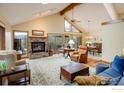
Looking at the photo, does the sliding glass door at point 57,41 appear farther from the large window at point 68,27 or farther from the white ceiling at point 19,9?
the white ceiling at point 19,9

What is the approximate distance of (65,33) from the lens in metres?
9.34

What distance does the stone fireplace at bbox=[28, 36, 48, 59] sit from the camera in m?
7.77

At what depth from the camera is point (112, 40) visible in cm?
502

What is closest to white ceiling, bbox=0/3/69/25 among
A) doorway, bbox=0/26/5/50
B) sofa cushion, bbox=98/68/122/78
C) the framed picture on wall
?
doorway, bbox=0/26/5/50

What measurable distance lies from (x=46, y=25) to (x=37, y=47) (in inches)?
59.5

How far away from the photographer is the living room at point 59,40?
3494 mm

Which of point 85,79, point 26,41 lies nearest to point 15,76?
point 85,79

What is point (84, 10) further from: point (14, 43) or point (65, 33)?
point (14, 43)

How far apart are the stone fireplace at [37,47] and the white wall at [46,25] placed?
1.62ft

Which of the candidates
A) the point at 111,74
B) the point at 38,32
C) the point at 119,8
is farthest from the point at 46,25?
the point at 111,74

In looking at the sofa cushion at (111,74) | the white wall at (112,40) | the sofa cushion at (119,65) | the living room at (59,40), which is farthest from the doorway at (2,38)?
the white wall at (112,40)

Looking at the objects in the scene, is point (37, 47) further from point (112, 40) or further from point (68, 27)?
point (112, 40)

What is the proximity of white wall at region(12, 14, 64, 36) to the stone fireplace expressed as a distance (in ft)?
1.62
